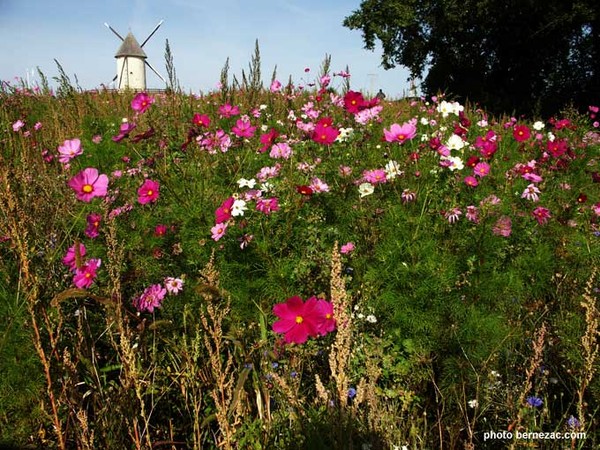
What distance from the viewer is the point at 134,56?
33.2 metres

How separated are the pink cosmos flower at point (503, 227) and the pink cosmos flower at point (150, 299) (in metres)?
1.49

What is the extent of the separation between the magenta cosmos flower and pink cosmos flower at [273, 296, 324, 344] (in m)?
1.07

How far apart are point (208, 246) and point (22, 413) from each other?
0.96 m

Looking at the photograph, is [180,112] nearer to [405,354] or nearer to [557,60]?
[405,354]

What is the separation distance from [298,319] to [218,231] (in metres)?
0.78

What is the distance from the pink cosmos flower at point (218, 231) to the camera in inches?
81.5

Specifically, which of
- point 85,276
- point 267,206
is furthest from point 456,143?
point 85,276

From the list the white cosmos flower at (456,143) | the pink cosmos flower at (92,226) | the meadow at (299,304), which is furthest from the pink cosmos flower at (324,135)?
the pink cosmos flower at (92,226)

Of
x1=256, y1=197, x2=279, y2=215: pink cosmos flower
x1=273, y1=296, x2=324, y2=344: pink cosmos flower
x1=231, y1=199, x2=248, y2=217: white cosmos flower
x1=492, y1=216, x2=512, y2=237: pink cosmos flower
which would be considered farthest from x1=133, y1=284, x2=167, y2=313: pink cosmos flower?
x1=492, y1=216, x2=512, y2=237: pink cosmos flower

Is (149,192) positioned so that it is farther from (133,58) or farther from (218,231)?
(133,58)

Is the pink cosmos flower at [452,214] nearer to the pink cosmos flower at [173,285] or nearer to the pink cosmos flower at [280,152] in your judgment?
the pink cosmos flower at [280,152]

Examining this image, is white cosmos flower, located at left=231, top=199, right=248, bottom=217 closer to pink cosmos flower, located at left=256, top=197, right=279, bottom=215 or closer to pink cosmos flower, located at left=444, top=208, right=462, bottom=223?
pink cosmos flower, located at left=256, top=197, right=279, bottom=215

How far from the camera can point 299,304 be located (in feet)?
4.71

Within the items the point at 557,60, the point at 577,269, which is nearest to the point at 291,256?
the point at 577,269
